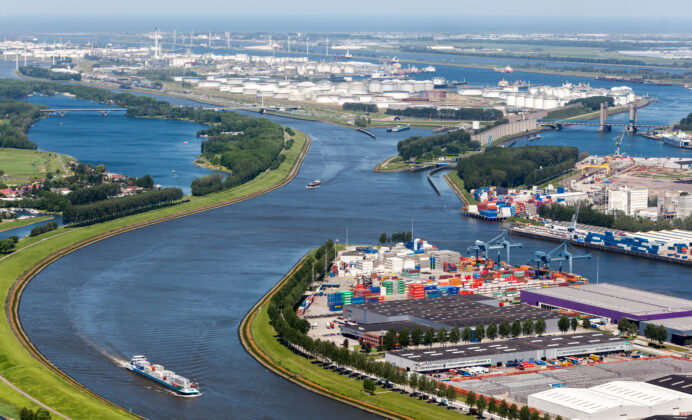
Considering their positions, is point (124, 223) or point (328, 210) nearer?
point (124, 223)

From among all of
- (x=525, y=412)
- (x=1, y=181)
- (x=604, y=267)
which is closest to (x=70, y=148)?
(x=1, y=181)

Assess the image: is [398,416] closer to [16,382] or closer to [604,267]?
[16,382]

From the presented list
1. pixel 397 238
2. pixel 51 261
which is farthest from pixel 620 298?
pixel 51 261

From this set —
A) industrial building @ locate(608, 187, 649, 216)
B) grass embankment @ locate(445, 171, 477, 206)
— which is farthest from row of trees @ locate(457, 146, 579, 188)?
industrial building @ locate(608, 187, 649, 216)

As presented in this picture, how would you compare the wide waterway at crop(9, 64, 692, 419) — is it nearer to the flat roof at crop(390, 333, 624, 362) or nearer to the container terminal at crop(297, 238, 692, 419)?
the container terminal at crop(297, 238, 692, 419)

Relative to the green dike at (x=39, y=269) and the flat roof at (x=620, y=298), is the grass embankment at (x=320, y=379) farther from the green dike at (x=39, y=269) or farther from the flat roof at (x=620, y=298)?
the flat roof at (x=620, y=298)

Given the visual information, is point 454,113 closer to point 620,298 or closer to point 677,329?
point 620,298
